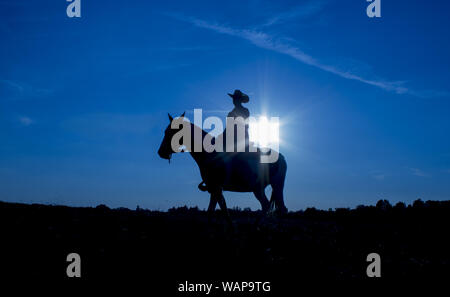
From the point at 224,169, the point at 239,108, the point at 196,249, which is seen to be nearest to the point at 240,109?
the point at 239,108

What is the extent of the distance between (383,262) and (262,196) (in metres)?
5.48

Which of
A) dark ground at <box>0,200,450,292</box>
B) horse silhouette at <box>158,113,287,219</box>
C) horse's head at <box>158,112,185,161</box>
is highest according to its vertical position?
horse's head at <box>158,112,185,161</box>

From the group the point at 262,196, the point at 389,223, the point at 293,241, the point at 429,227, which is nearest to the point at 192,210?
the point at 262,196

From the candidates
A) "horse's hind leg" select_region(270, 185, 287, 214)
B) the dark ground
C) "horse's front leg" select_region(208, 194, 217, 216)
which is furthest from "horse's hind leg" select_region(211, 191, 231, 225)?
"horse's hind leg" select_region(270, 185, 287, 214)

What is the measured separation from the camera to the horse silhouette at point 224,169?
14.8m

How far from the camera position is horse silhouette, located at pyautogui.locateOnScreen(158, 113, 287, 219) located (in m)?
14.8

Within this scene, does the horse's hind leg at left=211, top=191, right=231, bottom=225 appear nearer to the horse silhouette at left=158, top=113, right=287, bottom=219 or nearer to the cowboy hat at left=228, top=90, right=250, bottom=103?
the horse silhouette at left=158, top=113, right=287, bottom=219

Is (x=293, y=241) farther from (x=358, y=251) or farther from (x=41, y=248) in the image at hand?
(x=41, y=248)

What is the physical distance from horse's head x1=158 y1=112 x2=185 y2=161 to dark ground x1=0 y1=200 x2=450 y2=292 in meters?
2.23

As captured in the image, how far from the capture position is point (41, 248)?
33.1 ft

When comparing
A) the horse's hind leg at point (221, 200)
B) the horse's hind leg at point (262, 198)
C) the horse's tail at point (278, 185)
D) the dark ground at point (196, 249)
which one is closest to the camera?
the dark ground at point (196, 249)

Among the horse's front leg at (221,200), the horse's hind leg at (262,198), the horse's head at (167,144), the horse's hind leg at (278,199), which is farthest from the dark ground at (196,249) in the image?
the horse's hind leg at (278,199)

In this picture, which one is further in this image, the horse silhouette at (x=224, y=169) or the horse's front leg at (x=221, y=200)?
the horse silhouette at (x=224, y=169)

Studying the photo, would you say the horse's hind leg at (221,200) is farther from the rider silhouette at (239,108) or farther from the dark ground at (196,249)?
the rider silhouette at (239,108)
